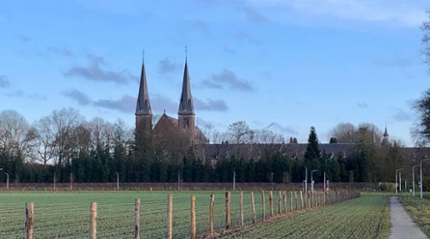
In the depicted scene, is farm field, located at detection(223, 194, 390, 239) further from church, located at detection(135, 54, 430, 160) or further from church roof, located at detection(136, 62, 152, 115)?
church roof, located at detection(136, 62, 152, 115)

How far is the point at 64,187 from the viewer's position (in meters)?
121

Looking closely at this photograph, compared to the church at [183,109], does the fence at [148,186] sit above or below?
below

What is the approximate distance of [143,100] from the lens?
158 meters

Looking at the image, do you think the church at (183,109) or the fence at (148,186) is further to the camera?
the church at (183,109)

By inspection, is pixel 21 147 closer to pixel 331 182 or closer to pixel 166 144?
pixel 166 144

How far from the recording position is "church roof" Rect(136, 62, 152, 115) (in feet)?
516

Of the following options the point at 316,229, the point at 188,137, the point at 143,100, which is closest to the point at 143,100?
the point at 143,100

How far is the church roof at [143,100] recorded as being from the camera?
157250 mm

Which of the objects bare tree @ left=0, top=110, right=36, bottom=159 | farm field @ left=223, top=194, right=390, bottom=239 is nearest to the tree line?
bare tree @ left=0, top=110, right=36, bottom=159

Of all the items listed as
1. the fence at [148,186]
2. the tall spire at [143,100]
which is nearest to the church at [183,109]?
the tall spire at [143,100]

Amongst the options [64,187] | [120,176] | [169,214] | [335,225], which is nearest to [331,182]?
[120,176]

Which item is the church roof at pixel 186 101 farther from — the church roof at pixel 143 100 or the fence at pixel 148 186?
the fence at pixel 148 186

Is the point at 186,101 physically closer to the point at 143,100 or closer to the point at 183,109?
the point at 183,109

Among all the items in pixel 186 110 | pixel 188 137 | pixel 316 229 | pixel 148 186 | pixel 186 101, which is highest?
pixel 186 101
